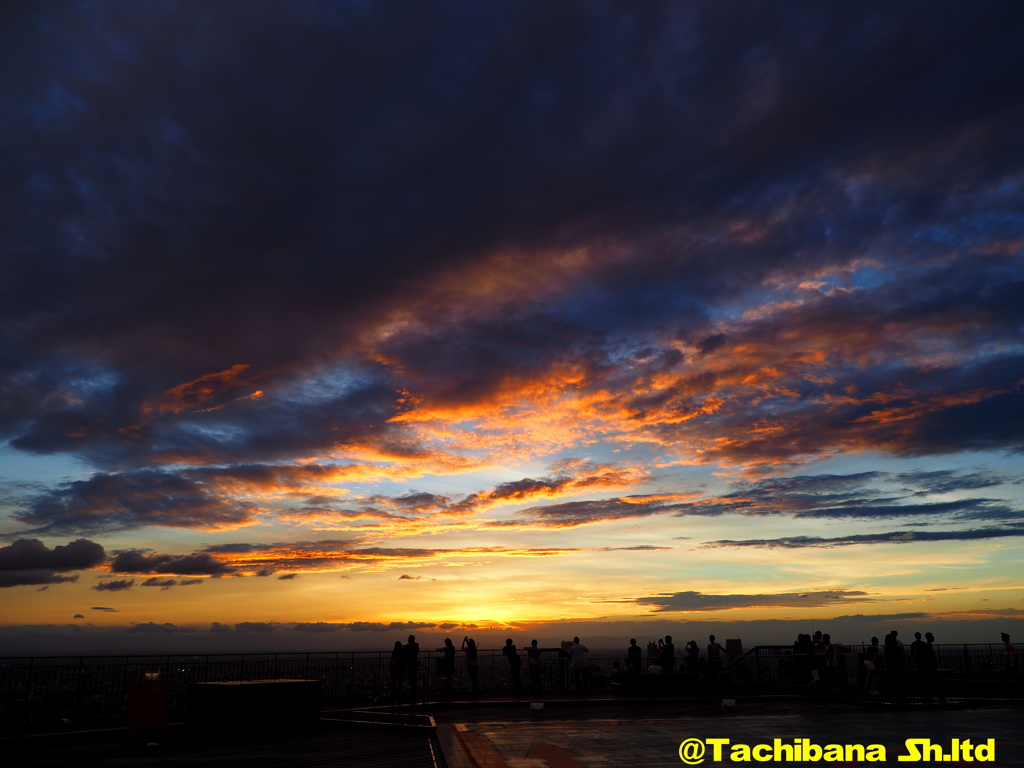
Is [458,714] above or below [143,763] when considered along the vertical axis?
below

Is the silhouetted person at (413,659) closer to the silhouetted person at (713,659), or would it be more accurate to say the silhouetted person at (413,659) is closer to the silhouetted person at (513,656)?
the silhouetted person at (513,656)

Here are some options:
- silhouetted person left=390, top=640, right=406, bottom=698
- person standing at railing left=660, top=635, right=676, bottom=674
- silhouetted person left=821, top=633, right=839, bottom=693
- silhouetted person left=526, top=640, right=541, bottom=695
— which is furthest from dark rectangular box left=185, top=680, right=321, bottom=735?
silhouetted person left=821, top=633, right=839, bottom=693

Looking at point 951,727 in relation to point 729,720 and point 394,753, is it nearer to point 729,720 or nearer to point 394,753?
point 729,720

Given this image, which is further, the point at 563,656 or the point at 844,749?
the point at 563,656

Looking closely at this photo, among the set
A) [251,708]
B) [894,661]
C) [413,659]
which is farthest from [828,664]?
[251,708]

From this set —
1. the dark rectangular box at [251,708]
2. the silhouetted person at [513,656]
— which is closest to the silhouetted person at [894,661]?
the silhouetted person at [513,656]

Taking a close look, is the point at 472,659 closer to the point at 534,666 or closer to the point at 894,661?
the point at 534,666

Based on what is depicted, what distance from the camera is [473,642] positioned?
95.8 ft

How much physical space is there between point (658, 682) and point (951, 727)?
40.7ft

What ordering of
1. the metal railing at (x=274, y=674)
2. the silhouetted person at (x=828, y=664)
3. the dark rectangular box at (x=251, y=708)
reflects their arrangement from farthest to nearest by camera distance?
the silhouetted person at (x=828, y=664) < the metal railing at (x=274, y=674) < the dark rectangular box at (x=251, y=708)

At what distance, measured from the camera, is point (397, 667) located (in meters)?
26.8

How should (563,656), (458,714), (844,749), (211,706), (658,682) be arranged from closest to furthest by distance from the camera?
(844,749), (211,706), (458,714), (658,682), (563,656)

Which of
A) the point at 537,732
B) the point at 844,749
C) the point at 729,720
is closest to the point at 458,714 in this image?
the point at 537,732

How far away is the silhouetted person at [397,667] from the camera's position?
2641cm
